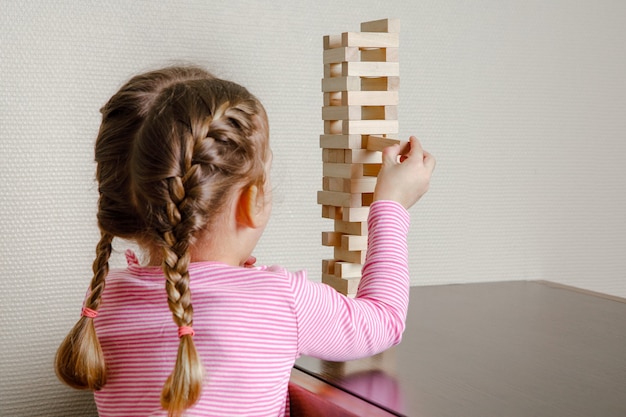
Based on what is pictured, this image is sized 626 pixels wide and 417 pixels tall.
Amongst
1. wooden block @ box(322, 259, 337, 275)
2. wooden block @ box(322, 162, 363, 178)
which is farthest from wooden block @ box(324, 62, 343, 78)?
wooden block @ box(322, 259, 337, 275)

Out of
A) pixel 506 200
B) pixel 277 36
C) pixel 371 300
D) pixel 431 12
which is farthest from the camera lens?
pixel 506 200

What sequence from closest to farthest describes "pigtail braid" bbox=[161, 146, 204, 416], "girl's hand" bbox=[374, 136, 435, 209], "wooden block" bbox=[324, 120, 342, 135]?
1. "pigtail braid" bbox=[161, 146, 204, 416]
2. "girl's hand" bbox=[374, 136, 435, 209]
3. "wooden block" bbox=[324, 120, 342, 135]

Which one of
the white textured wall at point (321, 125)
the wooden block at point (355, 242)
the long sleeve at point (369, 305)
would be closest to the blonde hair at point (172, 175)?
the long sleeve at point (369, 305)

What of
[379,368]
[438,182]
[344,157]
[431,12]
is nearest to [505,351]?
[379,368]

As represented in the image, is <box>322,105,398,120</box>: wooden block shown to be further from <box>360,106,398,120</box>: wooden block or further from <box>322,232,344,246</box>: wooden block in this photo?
<box>322,232,344,246</box>: wooden block

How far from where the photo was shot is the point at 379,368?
2.69 feet

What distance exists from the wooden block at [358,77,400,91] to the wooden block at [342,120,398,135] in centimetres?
4

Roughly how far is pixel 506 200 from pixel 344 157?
0.57 metres

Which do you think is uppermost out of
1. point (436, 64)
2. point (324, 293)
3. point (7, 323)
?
point (436, 64)

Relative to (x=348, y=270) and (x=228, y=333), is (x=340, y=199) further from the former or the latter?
(x=228, y=333)

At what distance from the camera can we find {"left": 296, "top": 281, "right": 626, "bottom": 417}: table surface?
70 centimetres

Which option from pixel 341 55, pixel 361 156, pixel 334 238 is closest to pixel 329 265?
pixel 334 238

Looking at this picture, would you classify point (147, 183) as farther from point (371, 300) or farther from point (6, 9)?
point (6, 9)

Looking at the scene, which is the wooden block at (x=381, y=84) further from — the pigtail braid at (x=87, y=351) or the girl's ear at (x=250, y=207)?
the pigtail braid at (x=87, y=351)
